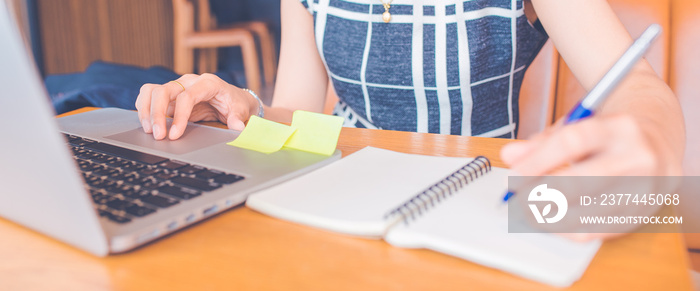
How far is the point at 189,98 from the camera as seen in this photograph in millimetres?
661

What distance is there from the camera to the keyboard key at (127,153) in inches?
19.7

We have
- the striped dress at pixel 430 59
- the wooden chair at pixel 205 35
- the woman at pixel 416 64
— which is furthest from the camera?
the wooden chair at pixel 205 35

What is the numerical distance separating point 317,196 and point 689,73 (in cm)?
85

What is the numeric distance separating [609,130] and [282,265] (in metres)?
0.23

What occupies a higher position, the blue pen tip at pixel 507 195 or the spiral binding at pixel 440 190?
the blue pen tip at pixel 507 195

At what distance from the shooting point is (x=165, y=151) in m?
0.56

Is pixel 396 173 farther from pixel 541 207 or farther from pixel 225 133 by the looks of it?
pixel 225 133

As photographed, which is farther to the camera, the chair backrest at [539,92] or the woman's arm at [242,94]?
the chair backrest at [539,92]

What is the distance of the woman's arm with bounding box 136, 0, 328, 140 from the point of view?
2.10 feet

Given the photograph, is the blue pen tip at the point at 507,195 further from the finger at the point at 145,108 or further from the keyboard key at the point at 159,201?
the finger at the point at 145,108

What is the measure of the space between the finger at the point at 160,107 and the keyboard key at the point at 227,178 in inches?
7.8

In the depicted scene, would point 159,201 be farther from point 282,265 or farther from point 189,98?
point 189,98

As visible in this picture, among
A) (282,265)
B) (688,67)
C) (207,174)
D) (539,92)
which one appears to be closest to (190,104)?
(207,174)

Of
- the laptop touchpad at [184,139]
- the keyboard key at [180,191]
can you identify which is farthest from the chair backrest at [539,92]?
the keyboard key at [180,191]
